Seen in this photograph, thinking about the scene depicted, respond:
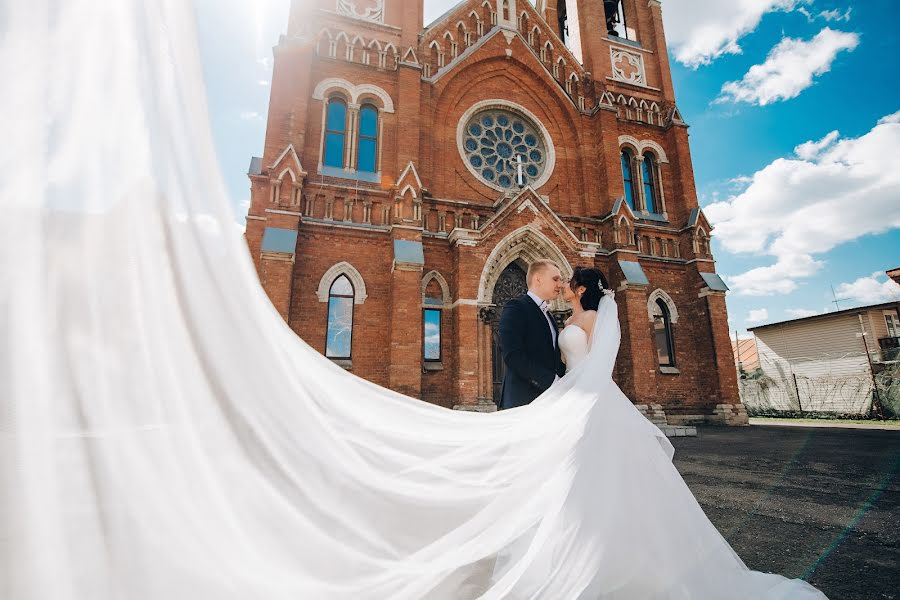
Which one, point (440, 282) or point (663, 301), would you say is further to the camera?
point (663, 301)

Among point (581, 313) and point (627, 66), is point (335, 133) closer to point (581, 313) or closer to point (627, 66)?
point (581, 313)

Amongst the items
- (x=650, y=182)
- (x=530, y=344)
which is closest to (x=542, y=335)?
(x=530, y=344)

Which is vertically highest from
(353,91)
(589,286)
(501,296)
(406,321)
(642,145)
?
(642,145)

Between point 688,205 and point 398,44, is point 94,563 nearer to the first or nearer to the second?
point 398,44

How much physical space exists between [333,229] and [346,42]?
21.5 feet

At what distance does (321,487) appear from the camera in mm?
2172

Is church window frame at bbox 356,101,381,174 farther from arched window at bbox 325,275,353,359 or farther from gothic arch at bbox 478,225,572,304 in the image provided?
gothic arch at bbox 478,225,572,304

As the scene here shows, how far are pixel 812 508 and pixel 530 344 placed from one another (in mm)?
3753

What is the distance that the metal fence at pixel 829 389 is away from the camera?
17297mm

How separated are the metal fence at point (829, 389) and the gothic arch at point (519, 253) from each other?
15420 millimetres

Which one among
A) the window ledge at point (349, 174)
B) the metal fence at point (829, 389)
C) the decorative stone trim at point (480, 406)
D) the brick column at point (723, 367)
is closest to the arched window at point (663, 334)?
the brick column at point (723, 367)

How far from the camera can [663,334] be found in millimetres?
15117

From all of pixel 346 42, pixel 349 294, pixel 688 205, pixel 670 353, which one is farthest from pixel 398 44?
pixel 670 353

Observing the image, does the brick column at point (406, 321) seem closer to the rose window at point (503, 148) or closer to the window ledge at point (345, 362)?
the window ledge at point (345, 362)
